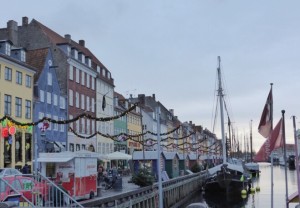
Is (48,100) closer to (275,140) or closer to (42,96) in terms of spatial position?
(42,96)

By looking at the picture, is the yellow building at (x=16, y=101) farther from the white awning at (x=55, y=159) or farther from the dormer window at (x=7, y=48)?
the white awning at (x=55, y=159)

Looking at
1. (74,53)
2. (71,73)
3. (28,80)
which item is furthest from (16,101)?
(74,53)

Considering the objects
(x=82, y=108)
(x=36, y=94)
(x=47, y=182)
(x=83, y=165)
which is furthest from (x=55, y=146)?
(x=47, y=182)

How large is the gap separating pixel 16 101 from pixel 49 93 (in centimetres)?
784

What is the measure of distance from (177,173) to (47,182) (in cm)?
3000

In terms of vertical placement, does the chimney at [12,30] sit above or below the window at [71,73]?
above

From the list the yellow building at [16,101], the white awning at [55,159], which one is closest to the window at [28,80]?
the yellow building at [16,101]

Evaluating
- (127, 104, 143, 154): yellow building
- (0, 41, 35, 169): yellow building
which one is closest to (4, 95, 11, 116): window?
(0, 41, 35, 169): yellow building

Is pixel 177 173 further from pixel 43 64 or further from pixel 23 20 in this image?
pixel 23 20

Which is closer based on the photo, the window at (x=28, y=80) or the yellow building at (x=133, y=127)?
the window at (x=28, y=80)

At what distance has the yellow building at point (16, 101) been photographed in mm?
41688

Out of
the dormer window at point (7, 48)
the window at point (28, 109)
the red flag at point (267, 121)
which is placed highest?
the dormer window at point (7, 48)

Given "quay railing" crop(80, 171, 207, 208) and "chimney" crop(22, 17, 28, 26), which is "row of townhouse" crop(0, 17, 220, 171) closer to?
"chimney" crop(22, 17, 28, 26)

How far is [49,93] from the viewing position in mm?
52000
